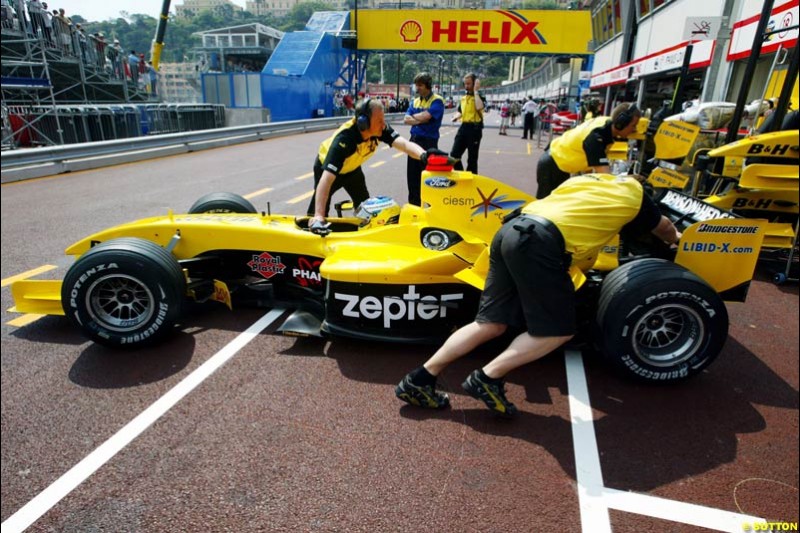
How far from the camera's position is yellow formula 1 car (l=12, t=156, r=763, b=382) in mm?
2936

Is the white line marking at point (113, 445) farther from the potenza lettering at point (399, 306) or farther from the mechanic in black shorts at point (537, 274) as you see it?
the mechanic in black shorts at point (537, 274)

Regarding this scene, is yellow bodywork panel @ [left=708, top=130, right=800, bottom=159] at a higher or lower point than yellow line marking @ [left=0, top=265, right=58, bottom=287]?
higher

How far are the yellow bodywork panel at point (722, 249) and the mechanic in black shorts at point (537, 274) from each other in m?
0.46

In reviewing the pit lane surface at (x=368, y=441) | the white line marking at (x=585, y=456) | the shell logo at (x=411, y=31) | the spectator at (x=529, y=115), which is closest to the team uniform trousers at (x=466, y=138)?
the pit lane surface at (x=368, y=441)

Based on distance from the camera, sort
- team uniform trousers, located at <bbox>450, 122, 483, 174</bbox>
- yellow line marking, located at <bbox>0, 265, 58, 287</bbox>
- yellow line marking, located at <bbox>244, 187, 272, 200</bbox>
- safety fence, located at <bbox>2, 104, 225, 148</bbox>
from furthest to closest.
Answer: yellow line marking, located at <bbox>244, 187, 272, 200</bbox> → team uniform trousers, located at <bbox>450, 122, 483, 174</bbox> → safety fence, located at <bbox>2, 104, 225, 148</bbox> → yellow line marking, located at <bbox>0, 265, 58, 287</bbox>

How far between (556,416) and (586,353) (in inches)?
31.3

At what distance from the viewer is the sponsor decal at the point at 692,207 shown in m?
3.63

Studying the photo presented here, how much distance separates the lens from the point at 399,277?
3.23m

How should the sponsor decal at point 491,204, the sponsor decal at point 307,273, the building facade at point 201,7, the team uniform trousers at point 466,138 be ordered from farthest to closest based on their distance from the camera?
the team uniform trousers at point 466,138 < the sponsor decal at point 491,204 < the sponsor decal at point 307,273 < the building facade at point 201,7

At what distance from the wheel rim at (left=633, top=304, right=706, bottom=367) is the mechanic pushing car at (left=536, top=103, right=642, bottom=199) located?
6.19 ft

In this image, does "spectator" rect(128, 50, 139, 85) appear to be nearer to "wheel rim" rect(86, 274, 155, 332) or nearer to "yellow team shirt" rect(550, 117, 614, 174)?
"wheel rim" rect(86, 274, 155, 332)

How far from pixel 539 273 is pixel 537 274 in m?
0.01

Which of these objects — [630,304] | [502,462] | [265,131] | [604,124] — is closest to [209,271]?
[502,462]

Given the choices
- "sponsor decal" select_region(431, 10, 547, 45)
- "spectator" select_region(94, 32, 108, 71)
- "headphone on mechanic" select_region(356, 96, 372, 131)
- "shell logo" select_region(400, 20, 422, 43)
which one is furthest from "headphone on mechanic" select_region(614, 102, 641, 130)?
"sponsor decal" select_region(431, 10, 547, 45)
